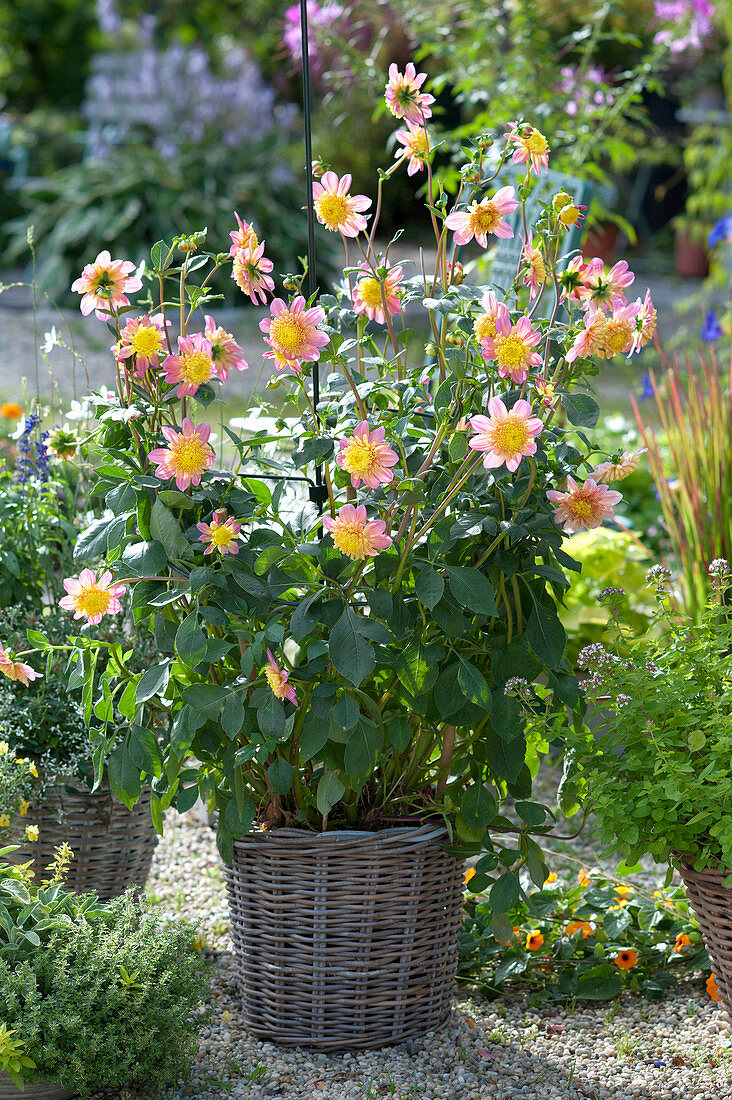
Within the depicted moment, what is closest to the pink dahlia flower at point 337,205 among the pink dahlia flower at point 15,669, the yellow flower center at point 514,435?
the yellow flower center at point 514,435

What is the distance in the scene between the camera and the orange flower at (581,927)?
177 cm

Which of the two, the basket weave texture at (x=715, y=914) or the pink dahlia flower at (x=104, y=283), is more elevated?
the pink dahlia flower at (x=104, y=283)

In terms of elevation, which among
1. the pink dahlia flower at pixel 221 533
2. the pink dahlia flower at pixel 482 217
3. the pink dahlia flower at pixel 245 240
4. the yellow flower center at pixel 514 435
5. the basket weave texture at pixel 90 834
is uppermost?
the pink dahlia flower at pixel 482 217

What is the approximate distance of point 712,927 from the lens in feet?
4.80

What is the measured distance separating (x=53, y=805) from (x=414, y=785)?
543 millimetres

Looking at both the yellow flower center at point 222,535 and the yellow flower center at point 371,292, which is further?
the yellow flower center at point 371,292

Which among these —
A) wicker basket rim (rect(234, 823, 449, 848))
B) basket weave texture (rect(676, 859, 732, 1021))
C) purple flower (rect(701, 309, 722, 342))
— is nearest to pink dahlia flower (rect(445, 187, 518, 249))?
wicker basket rim (rect(234, 823, 449, 848))

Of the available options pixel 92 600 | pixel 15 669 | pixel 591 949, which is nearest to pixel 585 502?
pixel 92 600

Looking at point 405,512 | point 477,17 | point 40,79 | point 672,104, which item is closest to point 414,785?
point 405,512

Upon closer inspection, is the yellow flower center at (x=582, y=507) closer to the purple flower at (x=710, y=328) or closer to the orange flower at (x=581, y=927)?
the orange flower at (x=581, y=927)

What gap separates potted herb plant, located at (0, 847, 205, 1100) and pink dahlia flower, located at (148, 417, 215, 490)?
20.6 inches

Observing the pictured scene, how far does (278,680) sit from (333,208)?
55cm

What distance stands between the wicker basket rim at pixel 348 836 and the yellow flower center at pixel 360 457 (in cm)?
49

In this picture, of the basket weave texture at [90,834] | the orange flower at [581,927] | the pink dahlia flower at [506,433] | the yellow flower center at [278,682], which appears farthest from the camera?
the orange flower at [581,927]
